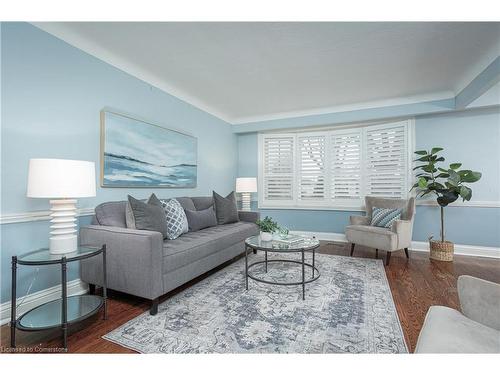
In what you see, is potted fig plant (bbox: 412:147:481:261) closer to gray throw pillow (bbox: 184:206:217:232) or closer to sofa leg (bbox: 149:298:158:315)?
gray throw pillow (bbox: 184:206:217:232)

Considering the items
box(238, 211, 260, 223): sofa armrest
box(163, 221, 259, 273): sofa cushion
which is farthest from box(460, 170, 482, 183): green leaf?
box(163, 221, 259, 273): sofa cushion

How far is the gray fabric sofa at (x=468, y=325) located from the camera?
0.93 metres

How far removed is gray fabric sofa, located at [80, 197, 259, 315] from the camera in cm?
184

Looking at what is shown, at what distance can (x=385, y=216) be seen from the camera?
3434mm

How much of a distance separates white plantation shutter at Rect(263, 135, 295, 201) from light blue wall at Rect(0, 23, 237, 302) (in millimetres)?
2682

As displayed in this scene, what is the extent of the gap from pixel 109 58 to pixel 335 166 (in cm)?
374

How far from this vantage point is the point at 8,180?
1.82m

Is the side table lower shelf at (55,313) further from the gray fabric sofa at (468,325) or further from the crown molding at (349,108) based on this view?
the crown molding at (349,108)

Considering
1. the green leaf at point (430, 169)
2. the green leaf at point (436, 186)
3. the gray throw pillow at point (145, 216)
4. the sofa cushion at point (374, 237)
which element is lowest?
the sofa cushion at point (374, 237)

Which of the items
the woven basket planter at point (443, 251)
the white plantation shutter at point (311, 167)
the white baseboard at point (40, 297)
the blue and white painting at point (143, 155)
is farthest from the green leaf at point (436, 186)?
the white baseboard at point (40, 297)

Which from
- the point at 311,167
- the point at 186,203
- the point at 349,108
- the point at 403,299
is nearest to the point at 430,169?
the point at 349,108

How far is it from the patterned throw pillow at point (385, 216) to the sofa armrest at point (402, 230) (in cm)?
14

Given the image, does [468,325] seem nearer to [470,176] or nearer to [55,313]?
[55,313]
